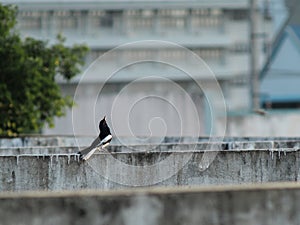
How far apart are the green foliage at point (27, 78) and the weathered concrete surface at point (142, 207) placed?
70.0ft

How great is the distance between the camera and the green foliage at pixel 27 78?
29517 millimetres

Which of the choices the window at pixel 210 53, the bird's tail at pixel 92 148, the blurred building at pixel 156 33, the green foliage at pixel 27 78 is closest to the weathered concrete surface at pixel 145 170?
the bird's tail at pixel 92 148

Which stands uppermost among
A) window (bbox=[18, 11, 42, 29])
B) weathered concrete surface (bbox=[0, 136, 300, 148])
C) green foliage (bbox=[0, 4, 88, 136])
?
window (bbox=[18, 11, 42, 29])

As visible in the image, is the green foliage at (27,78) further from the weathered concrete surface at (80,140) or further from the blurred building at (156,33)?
the blurred building at (156,33)

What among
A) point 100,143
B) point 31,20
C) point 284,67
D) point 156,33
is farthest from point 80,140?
point 156,33

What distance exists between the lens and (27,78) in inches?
1166

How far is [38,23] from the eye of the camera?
242 feet

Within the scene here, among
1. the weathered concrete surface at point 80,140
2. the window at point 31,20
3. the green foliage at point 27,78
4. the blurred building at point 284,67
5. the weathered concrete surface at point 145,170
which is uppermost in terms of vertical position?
the window at point 31,20

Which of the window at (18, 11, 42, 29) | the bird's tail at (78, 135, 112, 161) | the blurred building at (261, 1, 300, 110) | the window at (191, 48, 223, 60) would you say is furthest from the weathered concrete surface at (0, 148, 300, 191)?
the window at (191, 48, 223, 60)

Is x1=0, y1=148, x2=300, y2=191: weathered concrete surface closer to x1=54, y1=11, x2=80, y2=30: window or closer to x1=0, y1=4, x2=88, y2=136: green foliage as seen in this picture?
x1=0, y1=4, x2=88, y2=136: green foliage

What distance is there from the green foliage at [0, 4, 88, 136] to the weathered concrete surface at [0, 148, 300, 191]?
44.0ft

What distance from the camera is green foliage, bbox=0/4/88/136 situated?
2952 centimetres

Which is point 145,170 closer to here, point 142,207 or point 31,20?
point 142,207

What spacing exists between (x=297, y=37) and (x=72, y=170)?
5534 centimetres
